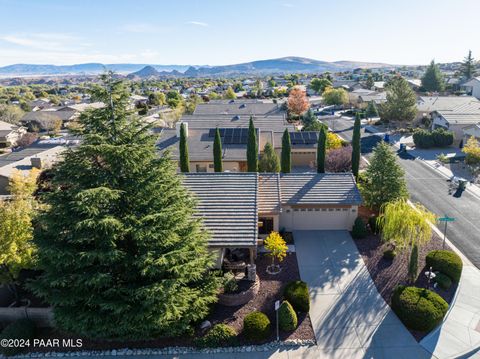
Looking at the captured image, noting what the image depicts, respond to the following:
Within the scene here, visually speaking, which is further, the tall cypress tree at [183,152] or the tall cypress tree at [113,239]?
the tall cypress tree at [183,152]

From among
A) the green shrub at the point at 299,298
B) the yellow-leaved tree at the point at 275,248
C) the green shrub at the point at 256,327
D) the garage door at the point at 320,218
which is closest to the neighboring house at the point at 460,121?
the garage door at the point at 320,218

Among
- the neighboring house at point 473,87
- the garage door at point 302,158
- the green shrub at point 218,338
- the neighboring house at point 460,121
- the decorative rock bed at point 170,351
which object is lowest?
the decorative rock bed at point 170,351

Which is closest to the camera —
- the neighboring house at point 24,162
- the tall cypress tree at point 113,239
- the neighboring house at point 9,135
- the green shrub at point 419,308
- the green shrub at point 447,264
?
the tall cypress tree at point 113,239

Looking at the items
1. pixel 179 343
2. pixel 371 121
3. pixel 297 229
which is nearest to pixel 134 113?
pixel 179 343

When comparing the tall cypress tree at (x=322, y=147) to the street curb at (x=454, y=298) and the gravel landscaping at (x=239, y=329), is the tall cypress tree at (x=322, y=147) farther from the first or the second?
the gravel landscaping at (x=239, y=329)

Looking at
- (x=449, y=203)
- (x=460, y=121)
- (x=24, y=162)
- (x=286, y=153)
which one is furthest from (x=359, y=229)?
(x=460, y=121)

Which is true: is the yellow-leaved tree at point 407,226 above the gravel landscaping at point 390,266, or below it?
above
